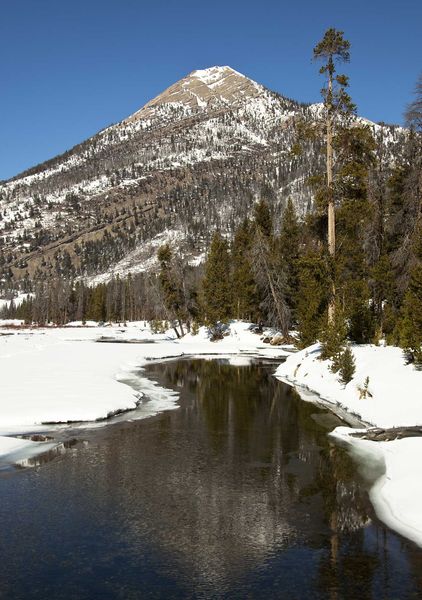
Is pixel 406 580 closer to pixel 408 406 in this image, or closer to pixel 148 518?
pixel 148 518

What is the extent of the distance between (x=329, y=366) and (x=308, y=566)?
1656 centimetres

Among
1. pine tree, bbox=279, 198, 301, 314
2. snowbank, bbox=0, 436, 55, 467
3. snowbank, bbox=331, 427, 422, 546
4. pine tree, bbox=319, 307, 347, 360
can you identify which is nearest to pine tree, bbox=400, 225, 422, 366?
snowbank, bbox=331, 427, 422, 546

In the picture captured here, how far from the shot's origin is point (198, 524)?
988cm

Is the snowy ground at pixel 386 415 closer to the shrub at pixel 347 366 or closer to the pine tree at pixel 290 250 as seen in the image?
the shrub at pixel 347 366

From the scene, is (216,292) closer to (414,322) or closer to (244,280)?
(244,280)

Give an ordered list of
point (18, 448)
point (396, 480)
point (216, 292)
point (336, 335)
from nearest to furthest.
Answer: point (396, 480), point (18, 448), point (336, 335), point (216, 292)

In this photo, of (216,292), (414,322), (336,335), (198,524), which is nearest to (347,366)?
(336,335)

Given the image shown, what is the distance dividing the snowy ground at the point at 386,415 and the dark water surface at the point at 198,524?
0.53m

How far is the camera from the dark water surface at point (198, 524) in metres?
7.68

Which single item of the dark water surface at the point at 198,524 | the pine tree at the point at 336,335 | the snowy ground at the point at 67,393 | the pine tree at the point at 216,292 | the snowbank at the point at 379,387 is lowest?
the dark water surface at the point at 198,524

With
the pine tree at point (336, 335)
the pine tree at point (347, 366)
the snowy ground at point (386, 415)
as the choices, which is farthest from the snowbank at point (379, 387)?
the pine tree at point (336, 335)

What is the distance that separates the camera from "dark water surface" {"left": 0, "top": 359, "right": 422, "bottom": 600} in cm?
768

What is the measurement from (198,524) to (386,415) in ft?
29.7

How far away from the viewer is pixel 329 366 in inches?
955
